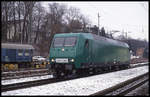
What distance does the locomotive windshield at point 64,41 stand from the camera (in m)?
15.5

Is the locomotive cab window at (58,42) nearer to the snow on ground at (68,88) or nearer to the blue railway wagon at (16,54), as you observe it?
the snow on ground at (68,88)

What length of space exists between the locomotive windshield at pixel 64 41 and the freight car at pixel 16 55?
12784 mm

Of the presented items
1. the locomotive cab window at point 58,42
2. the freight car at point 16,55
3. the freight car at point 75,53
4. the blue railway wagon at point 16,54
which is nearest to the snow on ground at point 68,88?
the freight car at point 75,53

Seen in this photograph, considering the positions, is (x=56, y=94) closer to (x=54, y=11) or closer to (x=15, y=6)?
(x=15, y=6)

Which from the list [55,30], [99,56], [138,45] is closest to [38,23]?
[55,30]

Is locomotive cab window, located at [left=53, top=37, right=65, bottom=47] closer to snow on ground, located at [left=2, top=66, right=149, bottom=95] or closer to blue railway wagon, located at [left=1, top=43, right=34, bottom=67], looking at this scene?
snow on ground, located at [left=2, top=66, right=149, bottom=95]

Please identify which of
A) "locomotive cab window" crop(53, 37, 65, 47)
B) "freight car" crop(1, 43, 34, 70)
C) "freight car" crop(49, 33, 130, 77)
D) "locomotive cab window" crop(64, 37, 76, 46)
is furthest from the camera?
"freight car" crop(1, 43, 34, 70)

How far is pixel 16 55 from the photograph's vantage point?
29547mm

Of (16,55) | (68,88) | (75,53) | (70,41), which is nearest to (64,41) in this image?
(70,41)

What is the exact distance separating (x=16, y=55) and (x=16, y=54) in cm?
13

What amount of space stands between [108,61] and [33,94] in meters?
12.2

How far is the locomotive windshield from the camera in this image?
50.9 feet

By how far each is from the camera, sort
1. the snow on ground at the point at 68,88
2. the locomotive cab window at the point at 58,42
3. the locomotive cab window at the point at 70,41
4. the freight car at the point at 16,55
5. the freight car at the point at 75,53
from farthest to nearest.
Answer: the freight car at the point at 16,55, the locomotive cab window at the point at 58,42, the locomotive cab window at the point at 70,41, the freight car at the point at 75,53, the snow on ground at the point at 68,88

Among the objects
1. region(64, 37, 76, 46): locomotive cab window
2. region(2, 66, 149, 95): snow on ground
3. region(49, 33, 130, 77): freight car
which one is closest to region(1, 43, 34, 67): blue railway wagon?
region(49, 33, 130, 77): freight car
